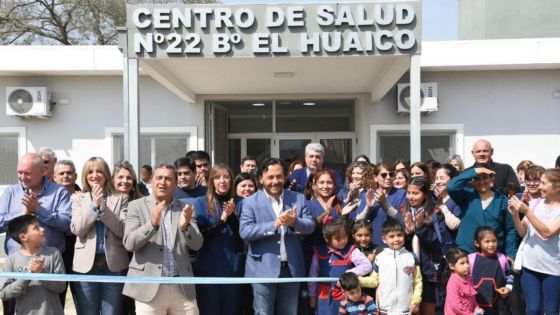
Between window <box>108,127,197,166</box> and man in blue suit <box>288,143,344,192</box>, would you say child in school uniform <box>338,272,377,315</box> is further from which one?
window <box>108,127,197,166</box>

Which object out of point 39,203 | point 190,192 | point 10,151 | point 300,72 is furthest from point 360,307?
point 10,151

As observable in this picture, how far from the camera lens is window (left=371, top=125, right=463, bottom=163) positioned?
10320mm

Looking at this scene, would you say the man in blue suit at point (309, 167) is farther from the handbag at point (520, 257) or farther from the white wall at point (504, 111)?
the white wall at point (504, 111)

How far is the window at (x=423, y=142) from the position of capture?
10320 millimetres

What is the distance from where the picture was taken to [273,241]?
4270mm

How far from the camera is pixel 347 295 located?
13.4 feet

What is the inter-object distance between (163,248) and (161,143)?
6.93 meters

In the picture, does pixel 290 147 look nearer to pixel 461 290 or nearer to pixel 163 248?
→ pixel 461 290

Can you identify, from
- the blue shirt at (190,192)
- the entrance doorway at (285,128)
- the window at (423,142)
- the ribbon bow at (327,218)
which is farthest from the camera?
the entrance doorway at (285,128)

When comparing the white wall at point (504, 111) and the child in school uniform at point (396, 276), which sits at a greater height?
the white wall at point (504, 111)

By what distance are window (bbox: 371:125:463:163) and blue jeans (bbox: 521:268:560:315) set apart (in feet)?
19.9

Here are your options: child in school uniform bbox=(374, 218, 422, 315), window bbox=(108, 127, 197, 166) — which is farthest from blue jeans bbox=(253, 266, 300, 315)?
window bbox=(108, 127, 197, 166)

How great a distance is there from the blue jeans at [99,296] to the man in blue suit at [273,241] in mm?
1027

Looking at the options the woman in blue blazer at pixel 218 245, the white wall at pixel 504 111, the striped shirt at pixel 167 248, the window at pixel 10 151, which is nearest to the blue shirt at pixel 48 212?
the striped shirt at pixel 167 248
